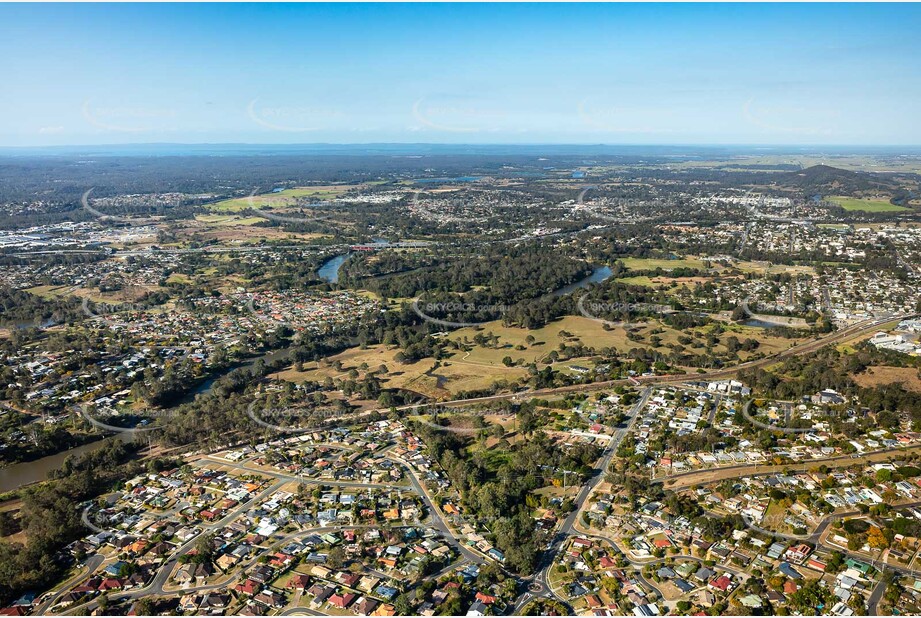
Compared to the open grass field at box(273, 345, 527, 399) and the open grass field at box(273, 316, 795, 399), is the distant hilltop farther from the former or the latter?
the open grass field at box(273, 345, 527, 399)

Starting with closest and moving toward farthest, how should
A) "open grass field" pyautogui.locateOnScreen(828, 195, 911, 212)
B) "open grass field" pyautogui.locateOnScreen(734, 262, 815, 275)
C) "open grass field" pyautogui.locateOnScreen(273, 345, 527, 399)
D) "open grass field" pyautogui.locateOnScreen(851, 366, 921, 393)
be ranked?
"open grass field" pyautogui.locateOnScreen(851, 366, 921, 393)
"open grass field" pyautogui.locateOnScreen(273, 345, 527, 399)
"open grass field" pyautogui.locateOnScreen(734, 262, 815, 275)
"open grass field" pyautogui.locateOnScreen(828, 195, 911, 212)

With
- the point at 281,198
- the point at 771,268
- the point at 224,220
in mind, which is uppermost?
the point at 281,198

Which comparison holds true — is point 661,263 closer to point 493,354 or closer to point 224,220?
point 493,354

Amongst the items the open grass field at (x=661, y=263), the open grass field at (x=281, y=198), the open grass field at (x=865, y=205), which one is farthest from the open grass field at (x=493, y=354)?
the open grass field at (x=281, y=198)

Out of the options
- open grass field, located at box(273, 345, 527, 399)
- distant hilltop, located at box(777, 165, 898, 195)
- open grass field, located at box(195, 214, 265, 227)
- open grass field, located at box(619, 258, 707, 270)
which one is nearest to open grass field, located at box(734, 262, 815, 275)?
open grass field, located at box(619, 258, 707, 270)

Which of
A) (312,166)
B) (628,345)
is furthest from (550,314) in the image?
(312,166)

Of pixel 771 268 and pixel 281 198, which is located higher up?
pixel 281 198

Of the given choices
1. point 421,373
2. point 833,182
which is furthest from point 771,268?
point 833,182
